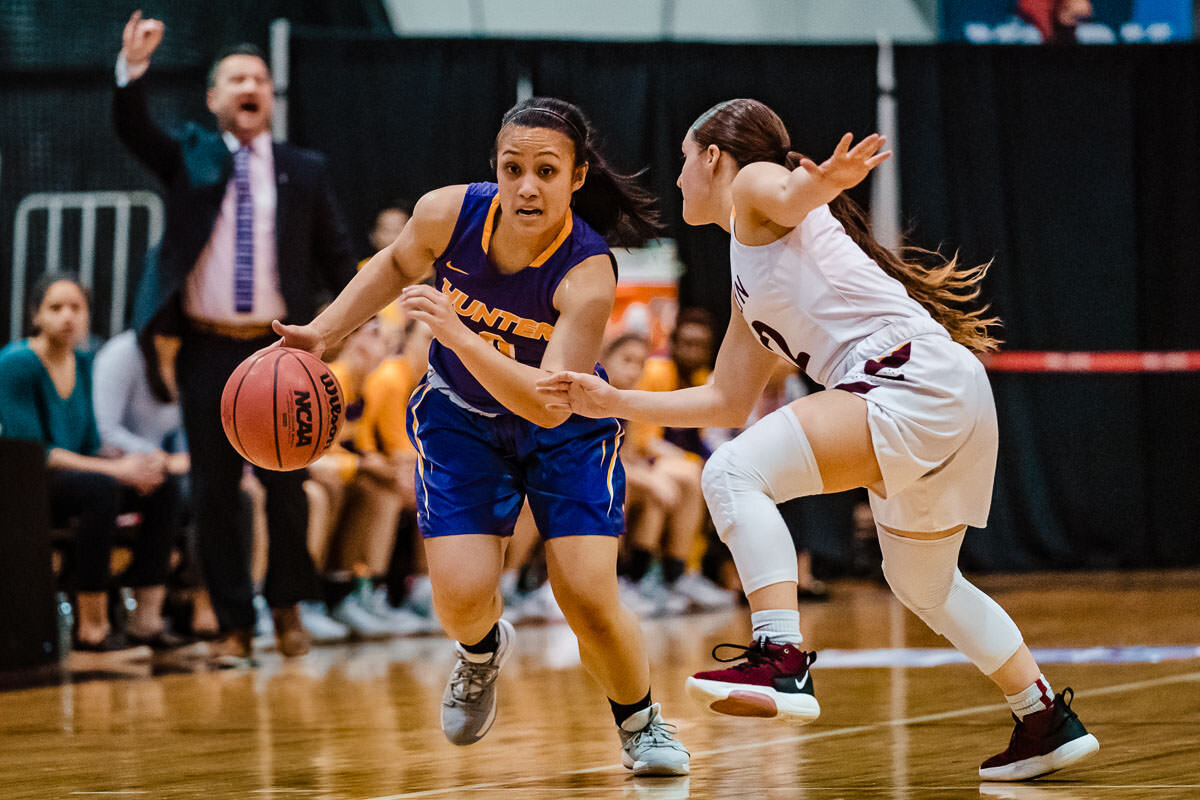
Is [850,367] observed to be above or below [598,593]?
above

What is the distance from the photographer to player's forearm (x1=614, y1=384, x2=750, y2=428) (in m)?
3.06

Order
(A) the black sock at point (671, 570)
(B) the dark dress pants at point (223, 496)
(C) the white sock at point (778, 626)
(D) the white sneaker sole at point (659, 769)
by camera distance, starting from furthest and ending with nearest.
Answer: (A) the black sock at point (671, 570), (B) the dark dress pants at point (223, 496), (D) the white sneaker sole at point (659, 769), (C) the white sock at point (778, 626)

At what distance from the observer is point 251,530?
614cm

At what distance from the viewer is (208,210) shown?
548 cm

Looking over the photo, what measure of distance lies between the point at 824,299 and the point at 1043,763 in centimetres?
101

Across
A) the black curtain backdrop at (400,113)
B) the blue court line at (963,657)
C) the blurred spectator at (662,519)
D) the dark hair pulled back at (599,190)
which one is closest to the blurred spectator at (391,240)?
the blurred spectator at (662,519)

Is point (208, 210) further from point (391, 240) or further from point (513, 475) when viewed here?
point (513, 475)

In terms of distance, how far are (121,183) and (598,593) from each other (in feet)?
18.5

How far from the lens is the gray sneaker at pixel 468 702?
3.42 meters

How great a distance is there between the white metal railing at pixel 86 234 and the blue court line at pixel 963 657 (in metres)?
4.30

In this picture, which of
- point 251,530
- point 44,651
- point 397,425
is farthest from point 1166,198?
point 44,651

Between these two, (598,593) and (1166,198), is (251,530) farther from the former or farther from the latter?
(1166,198)

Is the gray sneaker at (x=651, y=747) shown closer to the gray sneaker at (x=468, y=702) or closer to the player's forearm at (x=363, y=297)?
the gray sneaker at (x=468, y=702)

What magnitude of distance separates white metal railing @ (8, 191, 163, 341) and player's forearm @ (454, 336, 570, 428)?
5312 millimetres
